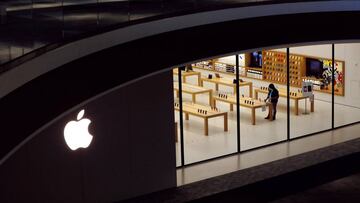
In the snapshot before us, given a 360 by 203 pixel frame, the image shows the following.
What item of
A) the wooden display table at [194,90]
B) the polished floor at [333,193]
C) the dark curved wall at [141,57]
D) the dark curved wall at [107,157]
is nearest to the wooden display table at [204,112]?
the wooden display table at [194,90]

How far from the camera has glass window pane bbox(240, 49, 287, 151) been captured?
18641 millimetres

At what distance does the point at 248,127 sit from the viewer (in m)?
18.8

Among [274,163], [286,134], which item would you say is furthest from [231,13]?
[286,134]

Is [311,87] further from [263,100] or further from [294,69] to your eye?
[263,100]

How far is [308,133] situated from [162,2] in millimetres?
8644

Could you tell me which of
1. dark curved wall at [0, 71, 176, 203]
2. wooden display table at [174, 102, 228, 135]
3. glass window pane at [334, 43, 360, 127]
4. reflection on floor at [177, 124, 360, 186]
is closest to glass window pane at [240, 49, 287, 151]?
reflection on floor at [177, 124, 360, 186]

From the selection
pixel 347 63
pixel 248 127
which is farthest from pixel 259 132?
pixel 347 63

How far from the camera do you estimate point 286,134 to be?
19016mm

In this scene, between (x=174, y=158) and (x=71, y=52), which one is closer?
(x=71, y=52)

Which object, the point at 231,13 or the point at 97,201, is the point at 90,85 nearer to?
the point at 231,13

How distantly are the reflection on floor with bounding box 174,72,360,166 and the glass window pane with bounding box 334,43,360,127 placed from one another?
0.09 ft

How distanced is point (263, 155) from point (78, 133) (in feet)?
17.8

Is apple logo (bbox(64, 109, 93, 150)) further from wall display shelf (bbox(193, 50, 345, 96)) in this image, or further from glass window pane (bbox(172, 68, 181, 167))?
wall display shelf (bbox(193, 50, 345, 96))

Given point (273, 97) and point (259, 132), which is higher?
point (273, 97)
